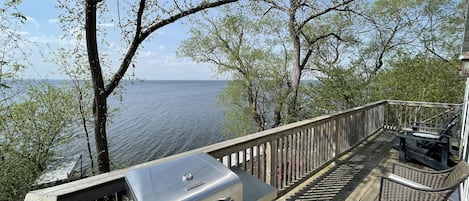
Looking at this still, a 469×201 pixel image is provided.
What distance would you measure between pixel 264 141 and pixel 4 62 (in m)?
4.17

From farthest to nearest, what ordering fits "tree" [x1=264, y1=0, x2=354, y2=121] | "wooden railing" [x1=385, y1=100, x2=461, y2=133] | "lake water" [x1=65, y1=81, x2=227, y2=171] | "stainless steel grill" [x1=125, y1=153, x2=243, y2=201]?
"lake water" [x1=65, y1=81, x2=227, y2=171] < "tree" [x1=264, y1=0, x2=354, y2=121] < "wooden railing" [x1=385, y1=100, x2=461, y2=133] < "stainless steel grill" [x1=125, y1=153, x2=243, y2=201]

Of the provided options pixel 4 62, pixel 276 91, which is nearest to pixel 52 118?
pixel 4 62

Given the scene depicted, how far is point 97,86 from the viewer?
14.0 ft

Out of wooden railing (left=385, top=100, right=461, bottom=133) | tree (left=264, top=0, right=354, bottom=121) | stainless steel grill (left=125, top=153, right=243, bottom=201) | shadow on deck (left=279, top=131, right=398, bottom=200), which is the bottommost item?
shadow on deck (left=279, top=131, right=398, bottom=200)

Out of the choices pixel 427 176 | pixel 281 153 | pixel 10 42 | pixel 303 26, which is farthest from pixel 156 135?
pixel 427 176

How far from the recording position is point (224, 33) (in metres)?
12.5

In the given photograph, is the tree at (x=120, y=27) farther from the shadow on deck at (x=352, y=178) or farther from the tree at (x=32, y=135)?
the shadow on deck at (x=352, y=178)

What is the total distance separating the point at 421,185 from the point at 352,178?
5.06ft

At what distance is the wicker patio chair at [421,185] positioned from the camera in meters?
2.07

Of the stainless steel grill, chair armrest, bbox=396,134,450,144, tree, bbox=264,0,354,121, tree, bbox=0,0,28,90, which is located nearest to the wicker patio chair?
the stainless steel grill

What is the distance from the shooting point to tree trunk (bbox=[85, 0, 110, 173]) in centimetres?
393

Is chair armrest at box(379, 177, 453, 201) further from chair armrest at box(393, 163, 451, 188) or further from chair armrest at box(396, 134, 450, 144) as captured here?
chair armrest at box(396, 134, 450, 144)

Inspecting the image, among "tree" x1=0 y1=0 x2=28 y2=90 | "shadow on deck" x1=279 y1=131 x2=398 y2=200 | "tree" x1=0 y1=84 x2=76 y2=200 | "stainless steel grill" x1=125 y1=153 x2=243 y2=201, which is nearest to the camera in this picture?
"stainless steel grill" x1=125 y1=153 x2=243 y2=201

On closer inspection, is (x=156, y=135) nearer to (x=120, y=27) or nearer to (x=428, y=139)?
(x=120, y=27)
